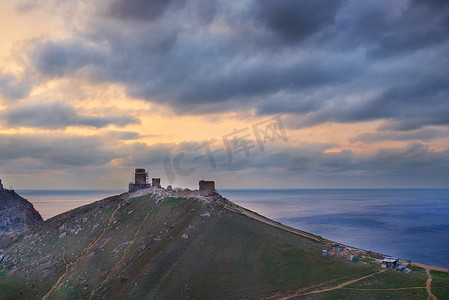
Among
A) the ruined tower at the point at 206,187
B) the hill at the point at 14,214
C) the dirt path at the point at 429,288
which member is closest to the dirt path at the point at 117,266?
the ruined tower at the point at 206,187

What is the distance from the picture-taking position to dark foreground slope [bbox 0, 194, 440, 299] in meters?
64.4

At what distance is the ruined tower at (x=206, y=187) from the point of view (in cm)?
9969

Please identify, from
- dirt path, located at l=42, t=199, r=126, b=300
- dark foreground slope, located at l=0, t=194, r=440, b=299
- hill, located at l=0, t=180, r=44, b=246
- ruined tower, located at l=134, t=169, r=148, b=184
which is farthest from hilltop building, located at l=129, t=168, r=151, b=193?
hill, located at l=0, t=180, r=44, b=246

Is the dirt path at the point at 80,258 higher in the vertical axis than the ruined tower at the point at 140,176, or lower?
lower

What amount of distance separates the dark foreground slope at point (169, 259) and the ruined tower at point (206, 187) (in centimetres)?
451

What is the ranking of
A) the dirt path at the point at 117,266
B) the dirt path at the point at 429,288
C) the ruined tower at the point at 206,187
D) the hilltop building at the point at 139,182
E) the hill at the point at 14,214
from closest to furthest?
the dirt path at the point at 429,288 < the dirt path at the point at 117,266 < the ruined tower at the point at 206,187 < the hilltop building at the point at 139,182 < the hill at the point at 14,214

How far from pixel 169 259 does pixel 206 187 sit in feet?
96.1

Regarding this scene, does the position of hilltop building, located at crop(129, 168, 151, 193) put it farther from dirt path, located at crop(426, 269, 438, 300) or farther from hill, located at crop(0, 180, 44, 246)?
dirt path, located at crop(426, 269, 438, 300)

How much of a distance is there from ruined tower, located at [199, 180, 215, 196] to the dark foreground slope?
14.8ft

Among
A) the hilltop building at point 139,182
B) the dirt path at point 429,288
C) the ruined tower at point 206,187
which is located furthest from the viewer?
the hilltop building at point 139,182

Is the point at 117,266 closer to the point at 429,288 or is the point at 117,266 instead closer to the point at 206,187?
the point at 206,187

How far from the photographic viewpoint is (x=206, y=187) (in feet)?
327

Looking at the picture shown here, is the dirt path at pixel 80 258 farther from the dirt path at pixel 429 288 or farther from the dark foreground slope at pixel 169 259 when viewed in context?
the dirt path at pixel 429 288

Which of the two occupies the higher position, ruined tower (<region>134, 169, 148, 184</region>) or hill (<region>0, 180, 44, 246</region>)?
ruined tower (<region>134, 169, 148, 184</region>)
